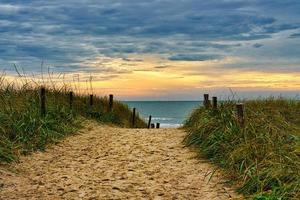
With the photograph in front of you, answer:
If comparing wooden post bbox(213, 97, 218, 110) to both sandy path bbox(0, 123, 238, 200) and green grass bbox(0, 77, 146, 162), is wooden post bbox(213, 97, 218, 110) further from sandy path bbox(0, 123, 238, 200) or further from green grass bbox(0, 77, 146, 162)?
green grass bbox(0, 77, 146, 162)

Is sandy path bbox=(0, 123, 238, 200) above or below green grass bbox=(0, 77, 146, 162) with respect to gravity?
below

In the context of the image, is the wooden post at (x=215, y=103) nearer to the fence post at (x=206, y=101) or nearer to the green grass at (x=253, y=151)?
the green grass at (x=253, y=151)

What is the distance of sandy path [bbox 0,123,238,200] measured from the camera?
7.81 m

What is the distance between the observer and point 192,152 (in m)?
11.3

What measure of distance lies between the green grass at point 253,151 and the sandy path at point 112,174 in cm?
38

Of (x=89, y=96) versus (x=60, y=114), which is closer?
(x=60, y=114)

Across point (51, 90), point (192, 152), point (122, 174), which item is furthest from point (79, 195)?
point (51, 90)

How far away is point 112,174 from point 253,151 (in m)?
2.88

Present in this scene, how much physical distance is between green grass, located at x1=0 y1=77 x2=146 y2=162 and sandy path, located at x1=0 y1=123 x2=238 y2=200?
1.32 feet

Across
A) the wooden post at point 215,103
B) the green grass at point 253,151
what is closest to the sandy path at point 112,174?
the green grass at point 253,151

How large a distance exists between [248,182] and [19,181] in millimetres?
4340

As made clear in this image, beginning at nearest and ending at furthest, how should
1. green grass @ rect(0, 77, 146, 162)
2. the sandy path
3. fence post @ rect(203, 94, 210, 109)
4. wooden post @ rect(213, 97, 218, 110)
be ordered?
1. the sandy path
2. green grass @ rect(0, 77, 146, 162)
3. wooden post @ rect(213, 97, 218, 110)
4. fence post @ rect(203, 94, 210, 109)

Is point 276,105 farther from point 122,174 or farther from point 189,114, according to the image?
point 122,174

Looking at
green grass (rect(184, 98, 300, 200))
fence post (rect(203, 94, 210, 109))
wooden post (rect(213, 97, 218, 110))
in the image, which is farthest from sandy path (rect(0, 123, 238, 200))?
fence post (rect(203, 94, 210, 109))
